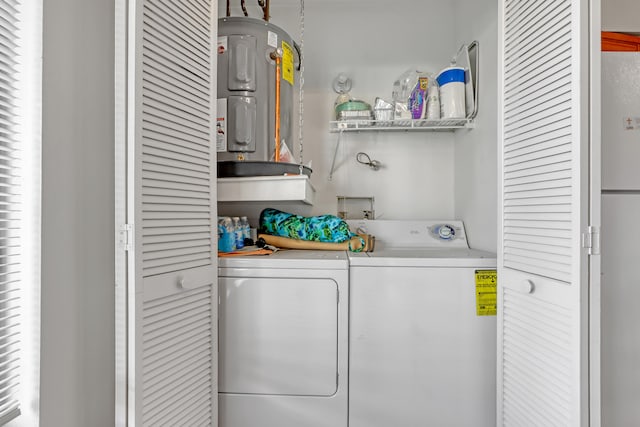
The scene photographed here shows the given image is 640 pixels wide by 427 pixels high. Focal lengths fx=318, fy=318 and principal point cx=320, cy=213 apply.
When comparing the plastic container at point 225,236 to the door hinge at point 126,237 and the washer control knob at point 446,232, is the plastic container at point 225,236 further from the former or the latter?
the washer control knob at point 446,232

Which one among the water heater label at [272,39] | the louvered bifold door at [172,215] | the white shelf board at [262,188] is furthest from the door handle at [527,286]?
the water heater label at [272,39]

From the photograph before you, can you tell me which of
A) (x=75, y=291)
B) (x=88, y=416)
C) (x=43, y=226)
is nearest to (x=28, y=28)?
(x=43, y=226)

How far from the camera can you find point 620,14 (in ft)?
4.82

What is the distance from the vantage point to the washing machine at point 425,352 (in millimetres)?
1397

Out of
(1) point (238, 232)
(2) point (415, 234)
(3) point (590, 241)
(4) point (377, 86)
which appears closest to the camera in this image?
(3) point (590, 241)

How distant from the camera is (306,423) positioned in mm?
1401

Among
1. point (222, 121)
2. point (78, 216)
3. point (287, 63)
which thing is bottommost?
point (78, 216)

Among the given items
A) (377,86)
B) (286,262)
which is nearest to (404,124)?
(377,86)

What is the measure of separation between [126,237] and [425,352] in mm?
1258

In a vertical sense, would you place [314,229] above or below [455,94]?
below

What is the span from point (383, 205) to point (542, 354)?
1283 mm

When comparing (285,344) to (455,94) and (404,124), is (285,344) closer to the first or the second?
(404,124)

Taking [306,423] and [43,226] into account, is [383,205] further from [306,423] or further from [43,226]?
[43,226]

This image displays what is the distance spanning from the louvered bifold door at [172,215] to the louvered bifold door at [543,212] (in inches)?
48.0
